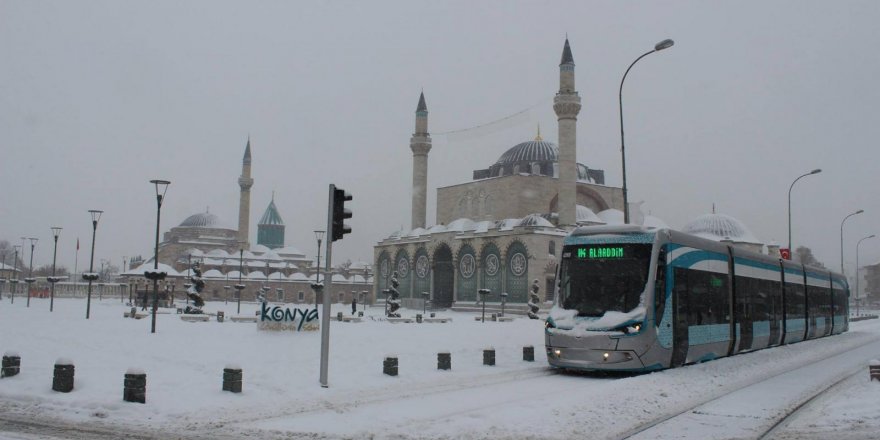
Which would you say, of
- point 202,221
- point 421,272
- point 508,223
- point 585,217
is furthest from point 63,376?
point 202,221

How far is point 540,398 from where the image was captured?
11008 millimetres

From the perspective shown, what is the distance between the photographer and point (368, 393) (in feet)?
39.0

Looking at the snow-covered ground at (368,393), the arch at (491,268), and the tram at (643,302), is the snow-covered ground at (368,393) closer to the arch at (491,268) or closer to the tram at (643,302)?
the tram at (643,302)

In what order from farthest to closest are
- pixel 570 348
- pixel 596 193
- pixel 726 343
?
pixel 596 193
pixel 726 343
pixel 570 348

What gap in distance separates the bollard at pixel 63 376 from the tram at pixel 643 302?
8652 millimetres

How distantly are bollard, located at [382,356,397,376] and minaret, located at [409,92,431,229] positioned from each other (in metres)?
57.1

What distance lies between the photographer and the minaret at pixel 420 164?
233 feet

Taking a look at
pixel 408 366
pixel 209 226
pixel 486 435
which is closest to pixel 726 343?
pixel 408 366

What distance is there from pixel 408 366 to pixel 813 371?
9122 millimetres

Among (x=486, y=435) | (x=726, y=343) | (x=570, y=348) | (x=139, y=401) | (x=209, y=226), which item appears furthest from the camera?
(x=209, y=226)

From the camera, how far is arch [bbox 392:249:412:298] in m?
70.2

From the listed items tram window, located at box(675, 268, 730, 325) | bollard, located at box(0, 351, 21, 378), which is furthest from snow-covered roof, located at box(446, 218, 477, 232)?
bollard, located at box(0, 351, 21, 378)

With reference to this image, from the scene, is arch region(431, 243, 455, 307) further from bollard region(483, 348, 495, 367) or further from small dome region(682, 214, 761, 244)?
bollard region(483, 348, 495, 367)

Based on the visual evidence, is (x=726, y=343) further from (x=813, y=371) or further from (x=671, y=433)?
(x=671, y=433)
